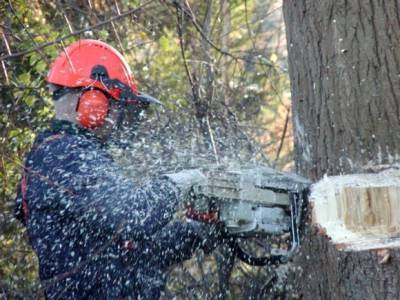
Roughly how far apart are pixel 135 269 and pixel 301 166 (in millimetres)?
1049

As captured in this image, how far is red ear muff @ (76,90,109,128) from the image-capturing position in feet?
12.0

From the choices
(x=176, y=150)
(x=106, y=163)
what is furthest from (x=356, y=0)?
(x=176, y=150)

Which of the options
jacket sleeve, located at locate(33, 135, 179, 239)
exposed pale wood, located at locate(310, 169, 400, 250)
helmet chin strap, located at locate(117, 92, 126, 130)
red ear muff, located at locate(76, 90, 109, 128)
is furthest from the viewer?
helmet chin strap, located at locate(117, 92, 126, 130)

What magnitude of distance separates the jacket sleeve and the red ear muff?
10.8 inches

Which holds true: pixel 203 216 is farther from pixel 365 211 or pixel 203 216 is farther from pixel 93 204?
pixel 365 211

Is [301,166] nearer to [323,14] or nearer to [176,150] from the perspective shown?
[323,14]

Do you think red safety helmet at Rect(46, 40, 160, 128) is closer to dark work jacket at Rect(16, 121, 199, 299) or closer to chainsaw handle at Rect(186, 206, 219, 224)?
dark work jacket at Rect(16, 121, 199, 299)

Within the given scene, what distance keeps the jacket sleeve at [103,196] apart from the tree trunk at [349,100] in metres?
0.72

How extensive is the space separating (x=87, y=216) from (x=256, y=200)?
82cm

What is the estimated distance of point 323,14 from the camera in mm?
3021

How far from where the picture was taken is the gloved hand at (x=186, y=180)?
132 inches

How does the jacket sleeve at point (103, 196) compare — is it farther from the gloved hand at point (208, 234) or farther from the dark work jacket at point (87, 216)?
the gloved hand at point (208, 234)

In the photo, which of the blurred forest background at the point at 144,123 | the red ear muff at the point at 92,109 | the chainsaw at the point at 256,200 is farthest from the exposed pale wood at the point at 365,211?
the blurred forest background at the point at 144,123

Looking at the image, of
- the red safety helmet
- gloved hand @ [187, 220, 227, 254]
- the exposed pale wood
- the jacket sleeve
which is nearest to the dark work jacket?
the jacket sleeve
